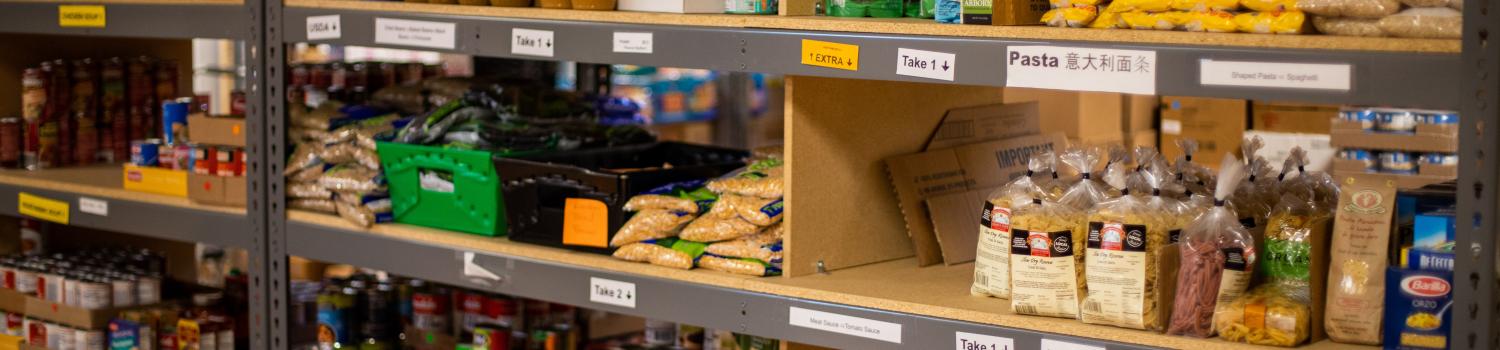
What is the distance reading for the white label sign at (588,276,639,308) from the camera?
8.31ft

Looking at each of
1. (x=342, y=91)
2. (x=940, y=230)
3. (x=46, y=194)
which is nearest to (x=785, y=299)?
(x=940, y=230)

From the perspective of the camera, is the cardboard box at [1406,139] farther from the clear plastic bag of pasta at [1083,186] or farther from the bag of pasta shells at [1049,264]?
the bag of pasta shells at [1049,264]

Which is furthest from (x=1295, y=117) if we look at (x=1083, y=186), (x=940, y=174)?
(x=1083, y=186)

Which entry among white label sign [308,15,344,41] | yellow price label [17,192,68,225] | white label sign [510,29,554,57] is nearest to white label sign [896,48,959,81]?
white label sign [510,29,554,57]

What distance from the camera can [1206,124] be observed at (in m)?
4.99

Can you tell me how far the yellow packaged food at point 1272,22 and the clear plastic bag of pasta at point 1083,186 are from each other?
0.38 m

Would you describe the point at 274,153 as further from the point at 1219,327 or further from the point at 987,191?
the point at 1219,327

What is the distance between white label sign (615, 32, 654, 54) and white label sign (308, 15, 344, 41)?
0.68m

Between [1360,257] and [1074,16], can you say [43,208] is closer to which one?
[1074,16]

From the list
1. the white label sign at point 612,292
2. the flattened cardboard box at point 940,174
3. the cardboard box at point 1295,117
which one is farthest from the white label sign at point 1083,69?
the cardboard box at point 1295,117

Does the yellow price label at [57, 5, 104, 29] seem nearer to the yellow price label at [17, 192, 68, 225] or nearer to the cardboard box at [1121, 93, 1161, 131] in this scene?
the yellow price label at [17, 192, 68, 225]

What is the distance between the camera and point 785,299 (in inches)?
91.9

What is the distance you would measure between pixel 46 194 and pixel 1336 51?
2.92 metres

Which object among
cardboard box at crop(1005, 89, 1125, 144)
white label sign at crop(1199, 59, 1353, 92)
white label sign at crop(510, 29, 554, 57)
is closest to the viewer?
white label sign at crop(1199, 59, 1353, 92)
